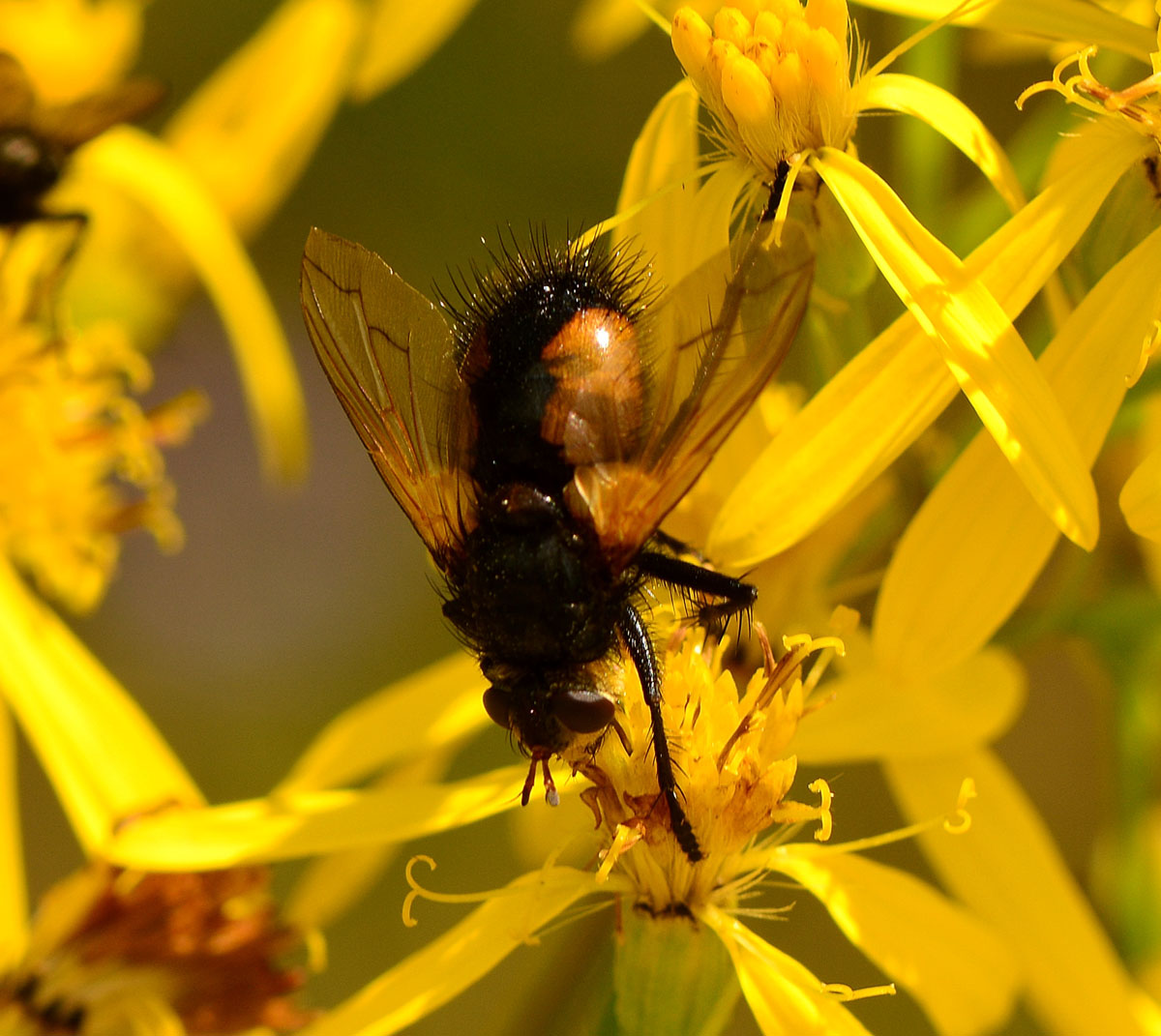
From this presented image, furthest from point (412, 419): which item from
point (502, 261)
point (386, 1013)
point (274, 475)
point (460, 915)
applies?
point (460, 915)

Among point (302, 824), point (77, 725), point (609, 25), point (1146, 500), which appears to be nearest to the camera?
point (1146, 500)

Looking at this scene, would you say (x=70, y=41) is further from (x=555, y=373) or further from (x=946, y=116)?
(x=946, y=116)

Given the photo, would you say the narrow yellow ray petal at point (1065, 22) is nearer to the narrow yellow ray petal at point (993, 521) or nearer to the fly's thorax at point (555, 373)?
the narrow yellow ray petal at point (993, 521)

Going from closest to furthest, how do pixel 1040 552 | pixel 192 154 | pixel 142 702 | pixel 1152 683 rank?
pixel 1040 552, pixel 1152 683, pixel 192 154, pixel 142 702

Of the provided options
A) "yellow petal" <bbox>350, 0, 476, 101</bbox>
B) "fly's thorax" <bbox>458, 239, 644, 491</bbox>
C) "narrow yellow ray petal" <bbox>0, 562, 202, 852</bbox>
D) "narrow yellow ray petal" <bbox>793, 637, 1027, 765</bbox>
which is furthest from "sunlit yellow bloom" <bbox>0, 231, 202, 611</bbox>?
"narrow yellow ray petal" <bbox>793, 637, 1027, 765</bbox>

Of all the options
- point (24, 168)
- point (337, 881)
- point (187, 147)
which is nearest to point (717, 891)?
point (337, 881)

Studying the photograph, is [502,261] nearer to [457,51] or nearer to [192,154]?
[192,154]

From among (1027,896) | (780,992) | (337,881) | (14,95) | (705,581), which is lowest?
(1027,896)

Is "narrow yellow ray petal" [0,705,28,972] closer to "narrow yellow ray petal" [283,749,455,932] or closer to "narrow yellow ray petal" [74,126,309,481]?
"narrow yellow ray petal" [283,749,455,932]
